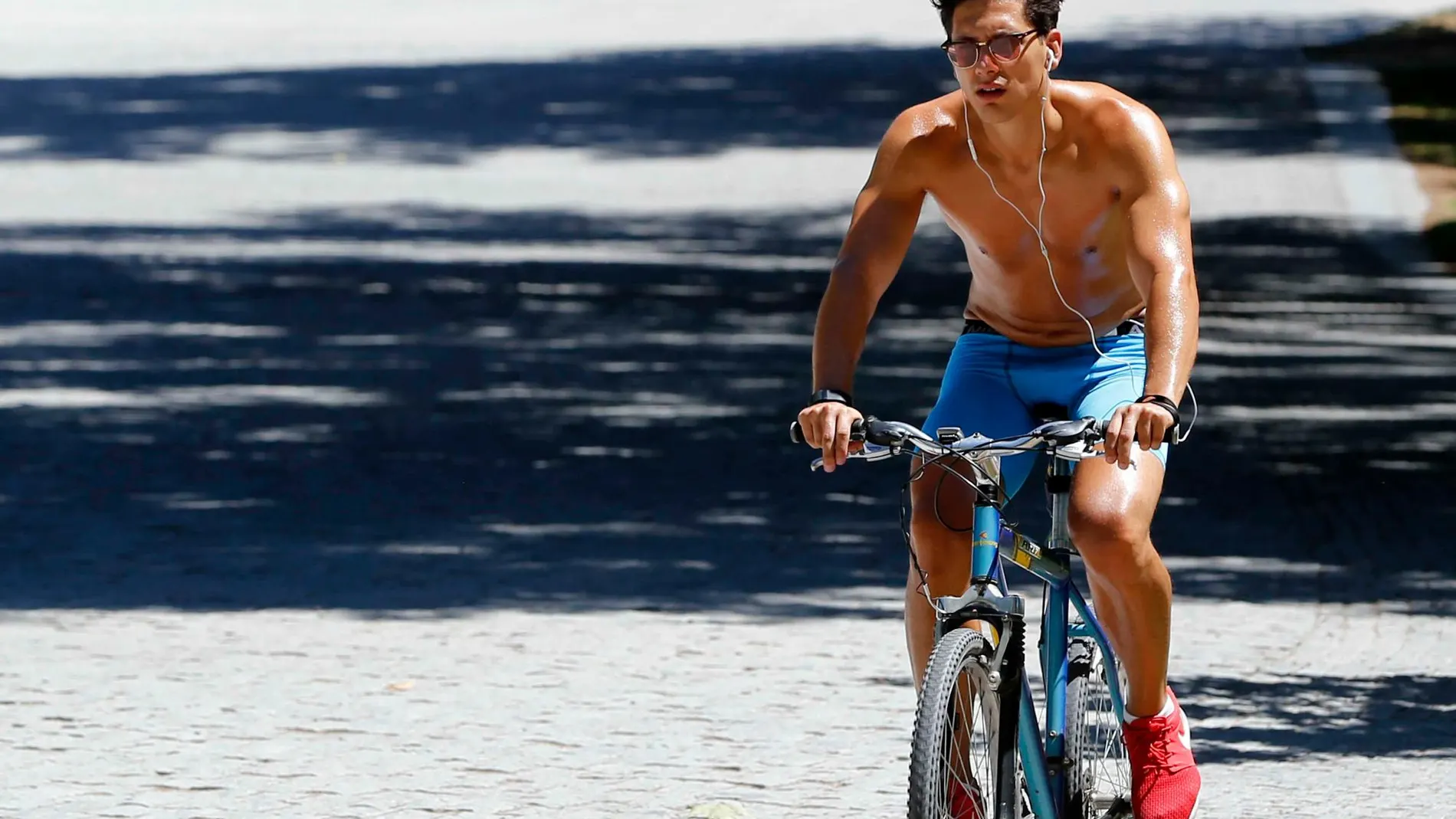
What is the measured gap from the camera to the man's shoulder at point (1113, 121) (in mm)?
4609

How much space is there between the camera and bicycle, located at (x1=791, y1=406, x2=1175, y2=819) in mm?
4207

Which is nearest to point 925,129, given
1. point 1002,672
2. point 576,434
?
point 1002,672

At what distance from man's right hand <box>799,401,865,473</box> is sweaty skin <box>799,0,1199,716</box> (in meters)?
0.19

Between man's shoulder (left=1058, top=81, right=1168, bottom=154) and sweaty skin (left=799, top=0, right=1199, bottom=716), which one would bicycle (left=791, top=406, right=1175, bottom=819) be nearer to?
sweaty skin (left=799, top=0, right=1199, bottom=716)

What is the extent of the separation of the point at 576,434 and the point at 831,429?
6.17 metres

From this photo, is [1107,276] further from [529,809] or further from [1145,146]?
[529,809]

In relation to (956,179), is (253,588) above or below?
below

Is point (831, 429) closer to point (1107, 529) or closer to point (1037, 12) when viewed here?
point (1107, 529)

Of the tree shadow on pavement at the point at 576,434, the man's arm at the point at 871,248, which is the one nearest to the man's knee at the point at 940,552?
the man's arm at the point at 871,248

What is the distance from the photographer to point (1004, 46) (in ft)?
14.7

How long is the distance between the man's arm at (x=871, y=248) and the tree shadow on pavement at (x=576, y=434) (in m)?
3.13

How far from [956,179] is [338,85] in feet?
73.1

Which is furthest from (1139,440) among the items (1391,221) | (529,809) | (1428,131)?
(1428,131)

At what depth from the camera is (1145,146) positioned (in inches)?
181
